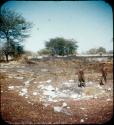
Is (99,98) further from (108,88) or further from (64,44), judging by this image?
(64,44)

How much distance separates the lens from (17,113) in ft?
18.4

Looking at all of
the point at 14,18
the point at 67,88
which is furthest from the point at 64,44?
the point at 67,88

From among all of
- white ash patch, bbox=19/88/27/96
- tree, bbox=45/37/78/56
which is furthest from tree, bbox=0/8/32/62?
tree, bbox=45/37/78/56

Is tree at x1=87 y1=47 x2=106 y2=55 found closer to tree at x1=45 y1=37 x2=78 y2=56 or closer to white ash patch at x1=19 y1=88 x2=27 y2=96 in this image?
tree at x1=45 y1=37 x2=78 y2=56

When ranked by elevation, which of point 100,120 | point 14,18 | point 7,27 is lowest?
point 100,120

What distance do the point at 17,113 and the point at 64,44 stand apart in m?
36.8

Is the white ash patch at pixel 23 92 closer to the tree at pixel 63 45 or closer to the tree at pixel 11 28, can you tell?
the tree at pixel 11 28

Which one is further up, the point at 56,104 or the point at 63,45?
the point at 63,45

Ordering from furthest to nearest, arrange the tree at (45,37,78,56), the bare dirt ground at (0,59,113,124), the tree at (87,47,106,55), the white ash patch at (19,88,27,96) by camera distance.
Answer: the tree at (87,47,106,55) < the tree at (45,37,78,56) < the white ash patch at (19,88,27,96) < the bare dirt ground at (0,59,113,124)

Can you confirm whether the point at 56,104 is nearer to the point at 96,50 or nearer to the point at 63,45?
the point at 63,45

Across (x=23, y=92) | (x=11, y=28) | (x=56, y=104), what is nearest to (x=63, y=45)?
(x=11, y=28)

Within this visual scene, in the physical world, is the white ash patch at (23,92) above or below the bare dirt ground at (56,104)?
above

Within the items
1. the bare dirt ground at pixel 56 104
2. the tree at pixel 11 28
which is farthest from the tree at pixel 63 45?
the bare dirt ground at pixel 56 104

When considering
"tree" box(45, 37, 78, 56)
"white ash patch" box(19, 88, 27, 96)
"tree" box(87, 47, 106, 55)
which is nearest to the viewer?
"white ash patch" box(19, 88, 27, 96)
